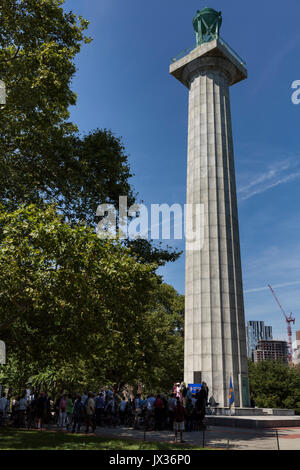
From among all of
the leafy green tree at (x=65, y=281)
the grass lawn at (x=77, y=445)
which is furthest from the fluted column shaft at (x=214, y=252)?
the grass lawn at (x=77, y=445)

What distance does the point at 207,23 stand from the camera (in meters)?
44.5

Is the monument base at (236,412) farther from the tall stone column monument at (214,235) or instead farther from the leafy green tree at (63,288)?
the leafy green tree at (63,288)

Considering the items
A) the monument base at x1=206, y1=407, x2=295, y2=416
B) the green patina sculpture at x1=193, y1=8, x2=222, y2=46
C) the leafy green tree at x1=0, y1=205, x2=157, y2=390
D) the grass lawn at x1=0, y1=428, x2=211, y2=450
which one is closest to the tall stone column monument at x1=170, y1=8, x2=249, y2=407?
the green patina sculpture at x1=193, y1=8, x2=222, y2=46

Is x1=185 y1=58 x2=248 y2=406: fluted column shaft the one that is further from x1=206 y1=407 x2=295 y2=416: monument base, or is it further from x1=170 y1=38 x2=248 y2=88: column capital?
x1=206 y1=407 x2=295 y2=416: monument base

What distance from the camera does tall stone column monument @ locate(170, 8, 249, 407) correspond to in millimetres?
31328

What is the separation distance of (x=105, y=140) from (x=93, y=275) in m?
10.7

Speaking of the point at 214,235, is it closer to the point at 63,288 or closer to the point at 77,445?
the point at 63,288

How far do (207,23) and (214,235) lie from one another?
25.9m

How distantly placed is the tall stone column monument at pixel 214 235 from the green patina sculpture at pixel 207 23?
1.06 ft

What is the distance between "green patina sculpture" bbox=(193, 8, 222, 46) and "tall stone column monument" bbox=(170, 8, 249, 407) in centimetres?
32

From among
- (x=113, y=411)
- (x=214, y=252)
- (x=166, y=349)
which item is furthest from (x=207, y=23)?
(x=113, y=411)

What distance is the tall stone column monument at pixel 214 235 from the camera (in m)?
31.3
